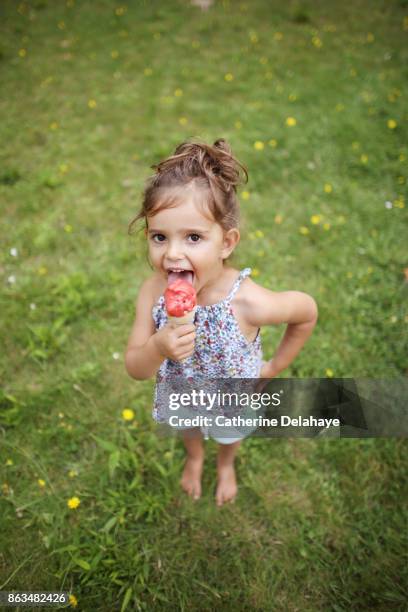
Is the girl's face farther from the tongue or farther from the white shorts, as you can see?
the white shorts

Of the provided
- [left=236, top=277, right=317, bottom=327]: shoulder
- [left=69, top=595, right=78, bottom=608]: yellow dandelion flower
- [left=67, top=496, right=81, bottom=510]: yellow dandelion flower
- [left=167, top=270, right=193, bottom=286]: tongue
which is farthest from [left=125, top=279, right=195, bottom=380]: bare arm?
[left=69, top=595, right=78, bottom=608]: yellow dandelion flower

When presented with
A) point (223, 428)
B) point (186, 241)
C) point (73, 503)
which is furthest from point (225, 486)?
point (186, 241)

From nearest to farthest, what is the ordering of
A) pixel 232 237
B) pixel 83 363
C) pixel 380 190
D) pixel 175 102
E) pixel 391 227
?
pixel 232 237
pixel 83 363
pixel 391 227
pixel 380 190
pixel 175 102

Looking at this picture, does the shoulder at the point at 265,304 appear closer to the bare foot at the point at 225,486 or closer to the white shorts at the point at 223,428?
the white shorts at the point at 223,428

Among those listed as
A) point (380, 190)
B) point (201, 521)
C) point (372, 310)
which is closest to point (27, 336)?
point (201, 521)

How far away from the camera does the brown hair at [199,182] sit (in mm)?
1408

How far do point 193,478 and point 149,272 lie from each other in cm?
158

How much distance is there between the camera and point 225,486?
230 centimetres

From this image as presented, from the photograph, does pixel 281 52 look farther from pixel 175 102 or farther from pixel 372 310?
pixel 372 310

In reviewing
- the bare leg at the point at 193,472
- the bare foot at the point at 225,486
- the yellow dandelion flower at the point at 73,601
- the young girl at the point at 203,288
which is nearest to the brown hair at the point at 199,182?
the young girl at the point at 203,288

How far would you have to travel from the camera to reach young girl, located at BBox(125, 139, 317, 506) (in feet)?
4.59

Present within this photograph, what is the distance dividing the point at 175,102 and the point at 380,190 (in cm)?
239

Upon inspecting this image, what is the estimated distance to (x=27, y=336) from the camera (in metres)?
2.88

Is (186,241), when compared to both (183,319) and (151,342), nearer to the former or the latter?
(183,319)
